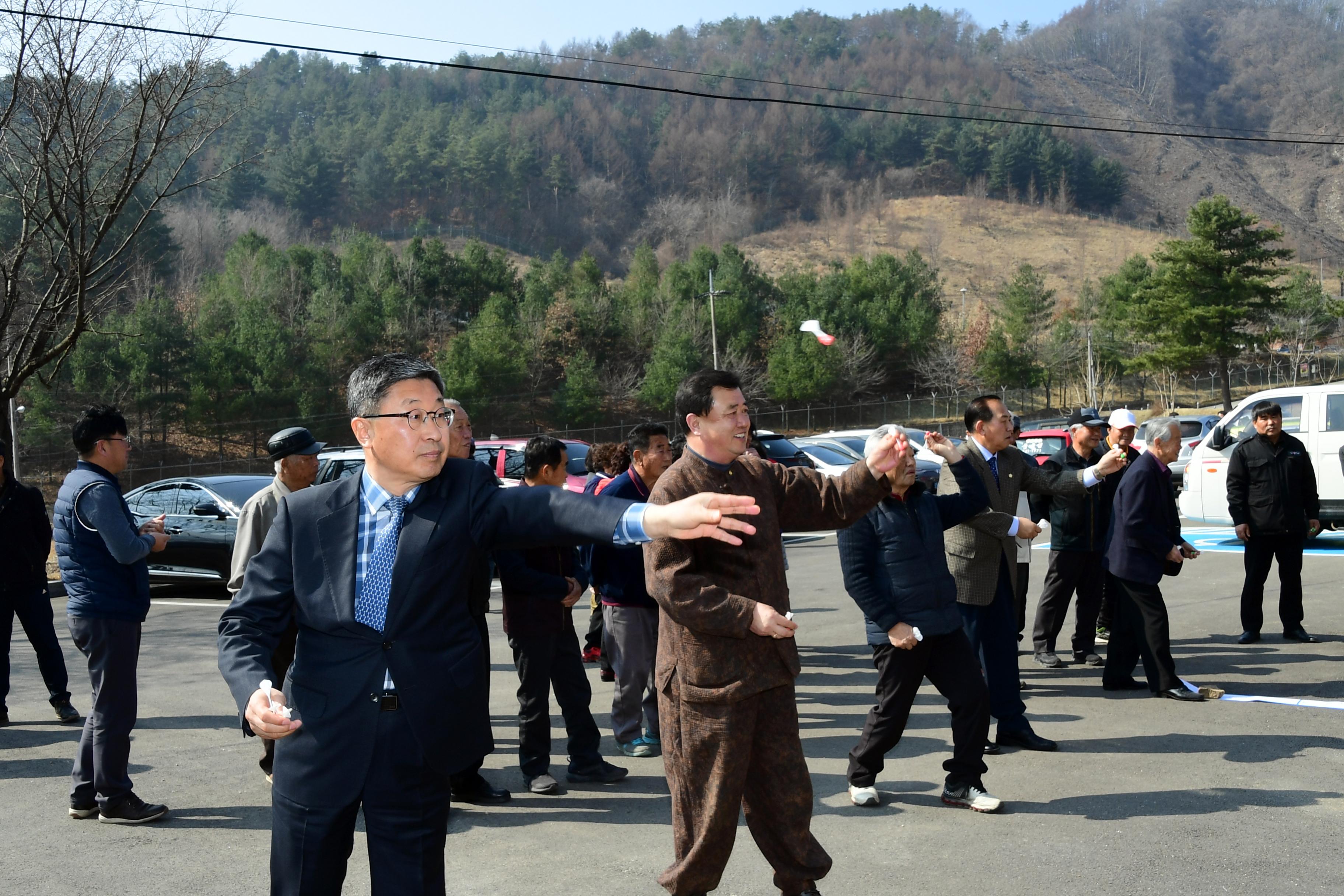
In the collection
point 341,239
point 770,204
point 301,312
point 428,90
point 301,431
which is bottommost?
point 301,431

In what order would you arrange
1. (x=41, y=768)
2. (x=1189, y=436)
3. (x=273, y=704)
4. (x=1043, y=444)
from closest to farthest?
1. (x=273, y=704)
2. (x=41, y=768)
3. (x=1043, y=444)
4. (x=1189, y=436)

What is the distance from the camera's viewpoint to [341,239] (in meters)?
77.2

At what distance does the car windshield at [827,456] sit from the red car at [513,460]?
25.6 ft

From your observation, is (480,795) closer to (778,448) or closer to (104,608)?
(104,608)

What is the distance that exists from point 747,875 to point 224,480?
11.4m

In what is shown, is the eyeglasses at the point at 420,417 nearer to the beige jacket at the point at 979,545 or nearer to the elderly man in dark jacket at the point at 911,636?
the elderly man in dark jacket at the point at 911,636

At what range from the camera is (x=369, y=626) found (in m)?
3.06

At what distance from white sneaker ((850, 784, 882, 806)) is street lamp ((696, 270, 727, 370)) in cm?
4504

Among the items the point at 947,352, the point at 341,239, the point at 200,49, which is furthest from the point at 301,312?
the point at 200,49

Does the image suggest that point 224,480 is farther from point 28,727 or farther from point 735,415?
point 735,415

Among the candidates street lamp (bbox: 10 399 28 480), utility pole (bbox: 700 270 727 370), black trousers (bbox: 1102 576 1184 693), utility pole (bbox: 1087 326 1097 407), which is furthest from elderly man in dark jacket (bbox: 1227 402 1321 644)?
utility pole (bbox: 1087 326 1097 407)

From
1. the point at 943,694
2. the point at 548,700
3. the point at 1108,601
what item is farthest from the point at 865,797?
the point at 1108,601

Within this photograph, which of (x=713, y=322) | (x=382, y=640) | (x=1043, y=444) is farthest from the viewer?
(x=713, y=322)

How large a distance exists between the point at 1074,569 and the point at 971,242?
11664cm
